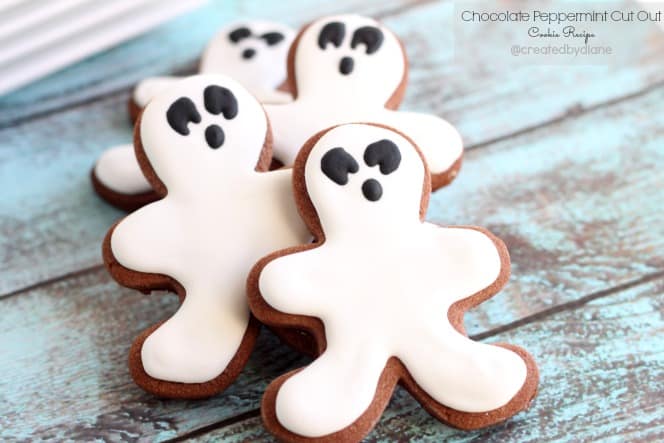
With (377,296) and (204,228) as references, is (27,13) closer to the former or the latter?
(204,228)

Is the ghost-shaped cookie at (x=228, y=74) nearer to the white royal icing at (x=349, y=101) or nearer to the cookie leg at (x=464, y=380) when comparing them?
the white royal icing at (x=349, y=101)

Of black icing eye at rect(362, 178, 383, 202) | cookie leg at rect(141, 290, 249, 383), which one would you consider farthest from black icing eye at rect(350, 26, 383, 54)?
cookie leg at rect(141, 290, 249, 383)

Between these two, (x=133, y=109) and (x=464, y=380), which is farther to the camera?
(x=133, y=109)

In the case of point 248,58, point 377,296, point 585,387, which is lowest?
point 585,387

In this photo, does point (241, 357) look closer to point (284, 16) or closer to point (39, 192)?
→ point (39, 192)

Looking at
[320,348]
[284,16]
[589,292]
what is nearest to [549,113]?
[589,292]

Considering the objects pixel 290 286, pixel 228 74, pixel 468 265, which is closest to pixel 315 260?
pixel 290 286

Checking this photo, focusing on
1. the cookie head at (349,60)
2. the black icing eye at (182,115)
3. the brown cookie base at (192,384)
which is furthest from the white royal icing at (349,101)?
the brown cookie base at (192,384)

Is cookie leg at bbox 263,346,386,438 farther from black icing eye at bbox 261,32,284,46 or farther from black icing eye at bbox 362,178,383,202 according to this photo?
black icing eye at bbox 261,32,284,46
